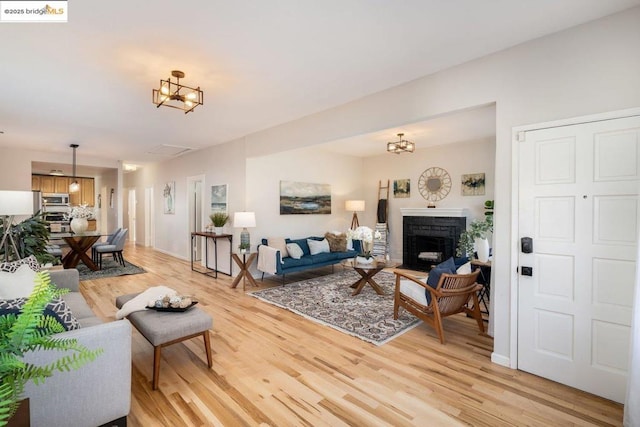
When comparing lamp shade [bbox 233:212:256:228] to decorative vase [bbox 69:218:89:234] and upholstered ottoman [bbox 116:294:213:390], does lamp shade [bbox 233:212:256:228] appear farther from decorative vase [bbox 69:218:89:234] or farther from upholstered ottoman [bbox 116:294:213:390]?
decorative vase [bbox 69:218:89:234]

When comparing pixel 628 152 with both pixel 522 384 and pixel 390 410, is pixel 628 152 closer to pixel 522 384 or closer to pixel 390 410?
pixel 522 384

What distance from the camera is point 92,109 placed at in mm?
4113

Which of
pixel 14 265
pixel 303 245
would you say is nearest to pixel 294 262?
pixel 303 245

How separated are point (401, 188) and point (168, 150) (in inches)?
220

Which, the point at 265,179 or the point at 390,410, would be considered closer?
the point at 390,410

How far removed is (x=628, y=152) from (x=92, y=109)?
5.75 metres

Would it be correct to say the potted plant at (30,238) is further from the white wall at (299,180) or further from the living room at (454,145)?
the white wall at (299,180)

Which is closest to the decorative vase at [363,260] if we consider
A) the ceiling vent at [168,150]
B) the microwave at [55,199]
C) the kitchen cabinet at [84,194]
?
the ceiling vent at [168,150]

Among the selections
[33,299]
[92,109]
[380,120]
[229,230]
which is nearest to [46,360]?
[33,299]

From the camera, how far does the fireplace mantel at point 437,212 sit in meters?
6.13

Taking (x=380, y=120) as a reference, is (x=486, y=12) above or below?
above

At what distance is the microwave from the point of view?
9.52 metres

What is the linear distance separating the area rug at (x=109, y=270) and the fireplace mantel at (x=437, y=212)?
5957 millimetres

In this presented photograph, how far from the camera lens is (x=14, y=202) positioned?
3268 mm
